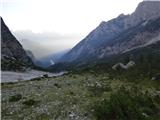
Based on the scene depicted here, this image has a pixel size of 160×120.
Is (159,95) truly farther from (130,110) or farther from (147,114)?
(130,110)

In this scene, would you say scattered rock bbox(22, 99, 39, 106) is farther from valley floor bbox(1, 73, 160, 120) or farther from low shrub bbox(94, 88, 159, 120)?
low shrub bbox(94, 88, 159, 120)

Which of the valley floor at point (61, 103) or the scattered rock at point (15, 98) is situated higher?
the scattered rock at point (15, 98)

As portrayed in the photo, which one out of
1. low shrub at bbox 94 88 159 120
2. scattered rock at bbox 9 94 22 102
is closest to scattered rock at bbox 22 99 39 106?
scattered rock at bbox 9 94 22 102

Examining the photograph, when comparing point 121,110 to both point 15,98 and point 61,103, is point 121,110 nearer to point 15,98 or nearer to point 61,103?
point 61,103

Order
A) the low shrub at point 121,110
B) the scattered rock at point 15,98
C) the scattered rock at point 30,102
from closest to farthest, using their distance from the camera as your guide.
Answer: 1. the low shrub at point 121,110
2. the scattered rock at point 30,102
3. the scattered rock at point 15,98

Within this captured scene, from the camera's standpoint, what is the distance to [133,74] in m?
42.9

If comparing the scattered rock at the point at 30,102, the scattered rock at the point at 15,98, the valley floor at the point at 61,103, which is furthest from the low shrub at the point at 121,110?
the scattered rock at the point at 15,98

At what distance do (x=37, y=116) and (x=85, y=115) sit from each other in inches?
128

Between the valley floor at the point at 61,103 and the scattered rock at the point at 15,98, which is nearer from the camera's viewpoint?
the valley floor at the point at 61,103

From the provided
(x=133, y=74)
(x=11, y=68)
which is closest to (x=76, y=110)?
(x=133, y=74)

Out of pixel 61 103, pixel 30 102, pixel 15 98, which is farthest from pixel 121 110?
pixel 15 98

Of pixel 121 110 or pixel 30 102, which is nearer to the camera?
pixel 121 110

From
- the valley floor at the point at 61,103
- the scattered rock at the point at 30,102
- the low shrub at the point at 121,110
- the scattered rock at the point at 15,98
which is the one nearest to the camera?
the low shrub at the point at 121,110

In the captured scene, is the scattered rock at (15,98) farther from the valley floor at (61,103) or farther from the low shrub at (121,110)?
the low shrub at (121,110)
